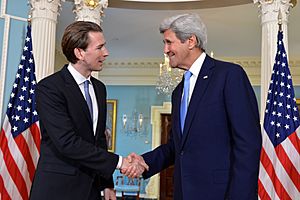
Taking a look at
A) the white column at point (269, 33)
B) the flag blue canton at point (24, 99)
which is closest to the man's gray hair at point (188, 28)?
the flag blue canton at point (24, 99)

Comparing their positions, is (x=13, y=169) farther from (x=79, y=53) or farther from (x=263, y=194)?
(x=263, y=194)

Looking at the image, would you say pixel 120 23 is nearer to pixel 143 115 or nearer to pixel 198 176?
pixel 143 115

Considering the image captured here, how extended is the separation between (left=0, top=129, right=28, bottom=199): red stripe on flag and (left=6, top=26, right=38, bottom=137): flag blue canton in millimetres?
137

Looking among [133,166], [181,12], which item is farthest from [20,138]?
[181,12]

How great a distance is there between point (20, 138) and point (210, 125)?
7.42ft

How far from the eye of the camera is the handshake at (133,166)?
6.70ft

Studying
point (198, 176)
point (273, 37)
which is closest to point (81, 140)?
point (198, 176)

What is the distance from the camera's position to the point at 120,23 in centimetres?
658

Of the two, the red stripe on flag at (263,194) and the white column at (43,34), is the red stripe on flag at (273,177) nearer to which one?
the red stripe on flag at (263,194)

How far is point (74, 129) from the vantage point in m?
1.82

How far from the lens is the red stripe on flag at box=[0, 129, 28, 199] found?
11.1 ft

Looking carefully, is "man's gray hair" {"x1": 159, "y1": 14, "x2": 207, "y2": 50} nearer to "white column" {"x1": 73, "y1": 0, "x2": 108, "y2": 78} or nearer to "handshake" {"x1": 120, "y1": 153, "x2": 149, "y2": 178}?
"handshake" {"x1": 120, "y1": 153, "x2": 149, "y2": 178}

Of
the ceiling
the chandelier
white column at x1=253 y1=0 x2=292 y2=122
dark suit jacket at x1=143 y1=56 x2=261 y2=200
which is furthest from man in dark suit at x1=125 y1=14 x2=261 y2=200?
the chandelier

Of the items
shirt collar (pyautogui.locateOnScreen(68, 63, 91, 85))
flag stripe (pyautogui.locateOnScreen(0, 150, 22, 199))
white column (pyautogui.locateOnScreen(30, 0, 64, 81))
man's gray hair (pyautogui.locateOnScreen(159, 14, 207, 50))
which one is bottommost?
flag stripe (pyautogui.locateOnScreen(0, 150, 22, 199))
